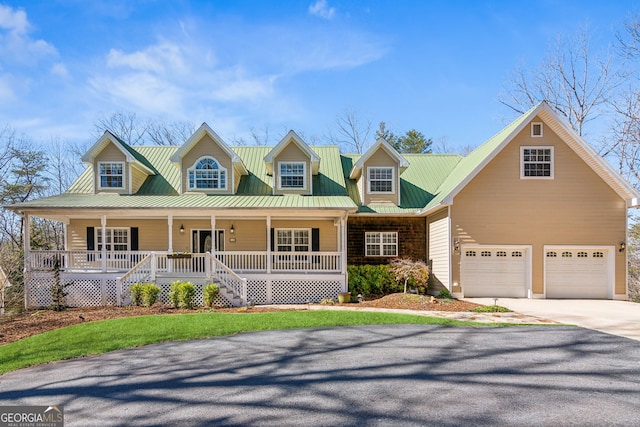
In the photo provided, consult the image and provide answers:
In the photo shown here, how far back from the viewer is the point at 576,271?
17156 mm

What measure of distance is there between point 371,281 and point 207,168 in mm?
8508

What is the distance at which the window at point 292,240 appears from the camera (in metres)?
19.8

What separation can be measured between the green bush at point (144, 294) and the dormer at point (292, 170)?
673 cm

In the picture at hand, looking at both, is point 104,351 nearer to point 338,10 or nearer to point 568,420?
point 568,420

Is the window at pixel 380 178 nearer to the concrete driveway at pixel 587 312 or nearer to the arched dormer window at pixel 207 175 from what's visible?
the concrete driveway at pixel 587 312

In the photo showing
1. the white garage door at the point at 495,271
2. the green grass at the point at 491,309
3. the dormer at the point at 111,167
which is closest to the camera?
the green grass at the point at 491,309

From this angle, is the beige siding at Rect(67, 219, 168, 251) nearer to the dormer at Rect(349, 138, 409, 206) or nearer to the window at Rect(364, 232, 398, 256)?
the window at Rect(364, 232, 398, 256)

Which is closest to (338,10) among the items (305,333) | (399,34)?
(399,34)

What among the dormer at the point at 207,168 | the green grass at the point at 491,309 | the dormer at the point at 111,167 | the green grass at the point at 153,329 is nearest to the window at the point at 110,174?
the dormer at the point at 111,167

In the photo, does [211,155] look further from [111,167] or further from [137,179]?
[111,167]

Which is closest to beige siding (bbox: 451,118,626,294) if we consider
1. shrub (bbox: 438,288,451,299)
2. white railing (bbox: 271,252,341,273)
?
shrub (bbox: 438,288,451,299)

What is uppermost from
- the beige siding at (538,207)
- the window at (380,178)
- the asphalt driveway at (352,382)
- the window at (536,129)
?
the window at (536,129)

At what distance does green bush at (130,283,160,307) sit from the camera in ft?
48.8

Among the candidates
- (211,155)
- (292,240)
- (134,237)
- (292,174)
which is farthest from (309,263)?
(134,237)
